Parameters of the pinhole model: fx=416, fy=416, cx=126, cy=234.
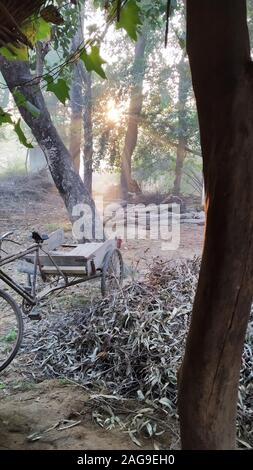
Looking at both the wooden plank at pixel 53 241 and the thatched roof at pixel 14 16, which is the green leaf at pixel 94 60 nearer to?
the thatched roof at pixel 14 16

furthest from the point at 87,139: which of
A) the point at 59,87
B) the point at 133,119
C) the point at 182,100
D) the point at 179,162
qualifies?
the point at 59,87

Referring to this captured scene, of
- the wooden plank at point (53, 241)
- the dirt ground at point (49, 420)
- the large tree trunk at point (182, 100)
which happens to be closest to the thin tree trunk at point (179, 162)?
the large tree trunk at point (182, 100)

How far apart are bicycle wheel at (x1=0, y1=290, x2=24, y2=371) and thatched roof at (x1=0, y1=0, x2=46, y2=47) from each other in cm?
218

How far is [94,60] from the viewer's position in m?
1.78

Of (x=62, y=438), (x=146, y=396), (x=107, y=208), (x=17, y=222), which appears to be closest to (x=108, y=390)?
(x=146, y=396)

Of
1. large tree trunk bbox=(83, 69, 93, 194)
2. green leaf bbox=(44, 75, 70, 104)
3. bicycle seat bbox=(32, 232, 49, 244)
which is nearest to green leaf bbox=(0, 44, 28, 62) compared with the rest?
green leaf bbox=(44, 75, 70, 104)

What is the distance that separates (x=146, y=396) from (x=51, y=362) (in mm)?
995

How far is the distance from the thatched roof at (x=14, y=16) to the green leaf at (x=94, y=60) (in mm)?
247

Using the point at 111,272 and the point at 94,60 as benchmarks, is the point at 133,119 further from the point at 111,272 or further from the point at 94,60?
the point at 94,60

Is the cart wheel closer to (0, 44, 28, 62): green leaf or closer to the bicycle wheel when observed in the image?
the bicycle wheel

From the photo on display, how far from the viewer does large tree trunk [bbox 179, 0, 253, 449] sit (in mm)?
1100

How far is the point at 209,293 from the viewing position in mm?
1191

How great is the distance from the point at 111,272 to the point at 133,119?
9528 mm
